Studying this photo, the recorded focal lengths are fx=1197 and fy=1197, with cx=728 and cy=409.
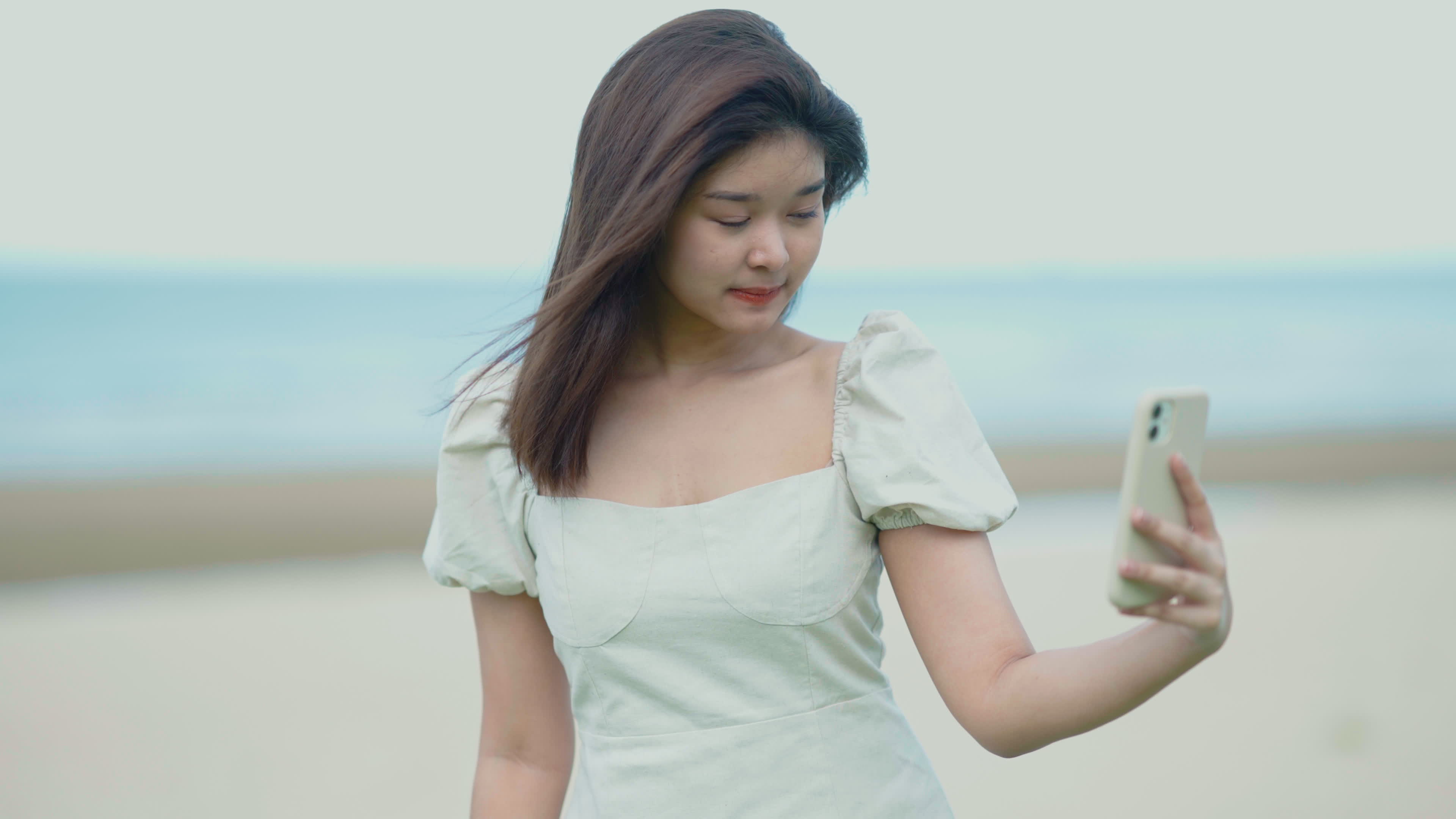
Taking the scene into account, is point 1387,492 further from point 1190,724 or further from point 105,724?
point 105,724

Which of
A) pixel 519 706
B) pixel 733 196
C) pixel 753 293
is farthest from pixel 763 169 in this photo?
pixel 519 706

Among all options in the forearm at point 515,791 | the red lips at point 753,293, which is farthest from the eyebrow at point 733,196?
the forearm at point 515,791

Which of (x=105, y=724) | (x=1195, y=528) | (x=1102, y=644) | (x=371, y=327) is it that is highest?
(x=1195, y=528)

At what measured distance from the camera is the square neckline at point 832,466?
1.50 meters

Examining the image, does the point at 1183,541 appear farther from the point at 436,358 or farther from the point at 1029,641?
the point at 436,358

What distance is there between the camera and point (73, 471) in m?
10.1

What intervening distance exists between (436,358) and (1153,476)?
15.5 meters

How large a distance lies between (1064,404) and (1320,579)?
9.45 meters

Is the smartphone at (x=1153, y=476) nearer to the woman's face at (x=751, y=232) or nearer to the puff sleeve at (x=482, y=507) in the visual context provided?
the woman's face at (x=751, y=232)

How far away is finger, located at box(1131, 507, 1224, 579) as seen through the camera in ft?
3.57

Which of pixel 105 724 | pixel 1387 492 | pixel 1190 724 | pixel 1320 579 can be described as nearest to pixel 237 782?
pixel 105 724

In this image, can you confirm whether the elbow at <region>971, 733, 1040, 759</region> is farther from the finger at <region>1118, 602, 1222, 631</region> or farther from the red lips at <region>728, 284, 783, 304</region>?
the red lips at <region>728, 284, 783, 304</region>

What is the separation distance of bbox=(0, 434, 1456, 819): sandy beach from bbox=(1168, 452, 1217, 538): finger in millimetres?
2913

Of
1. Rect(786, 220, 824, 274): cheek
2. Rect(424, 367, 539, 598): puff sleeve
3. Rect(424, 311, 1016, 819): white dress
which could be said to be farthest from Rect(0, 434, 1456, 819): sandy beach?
Rect(786, 220, 824, 274): cheek
